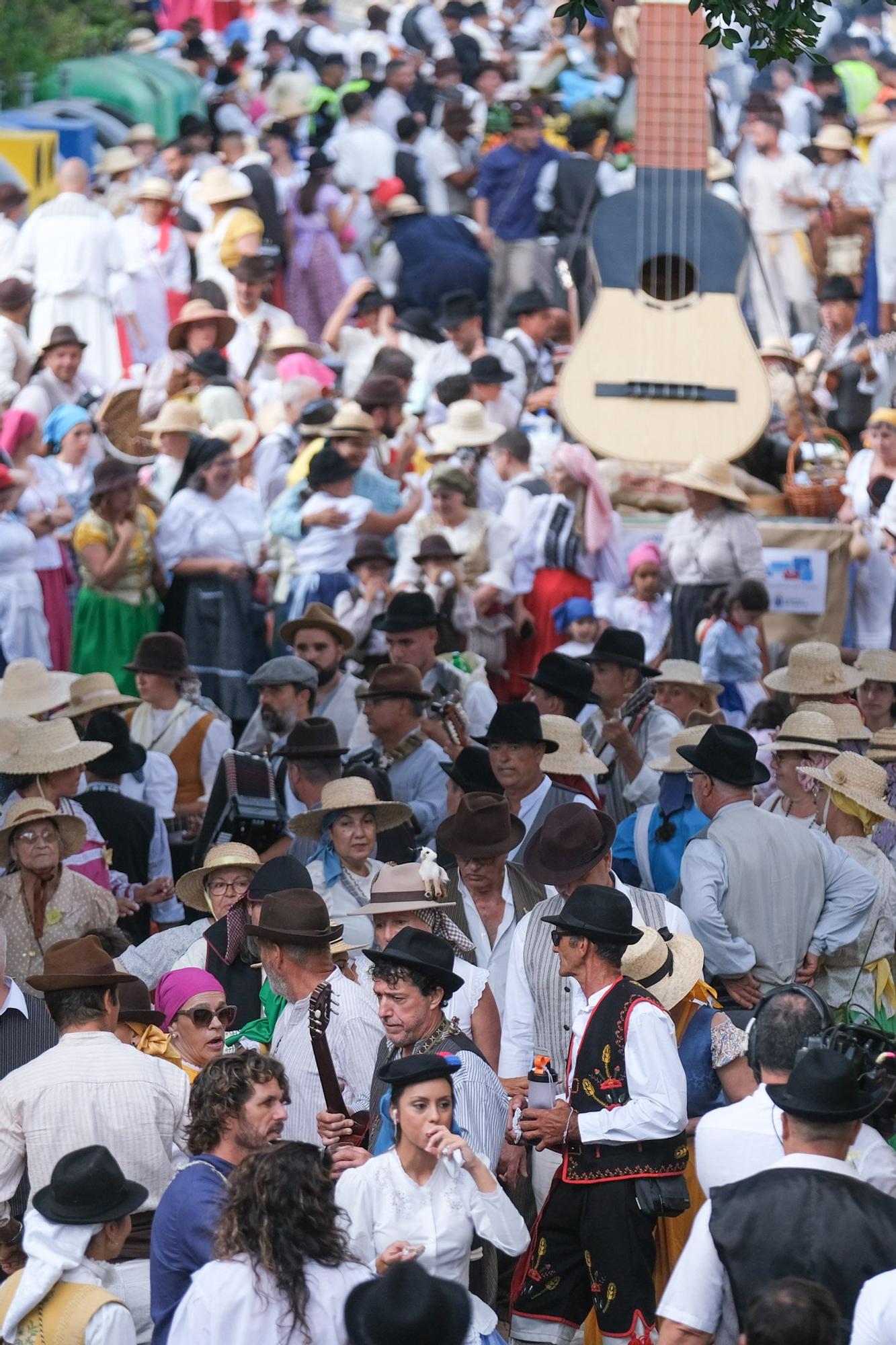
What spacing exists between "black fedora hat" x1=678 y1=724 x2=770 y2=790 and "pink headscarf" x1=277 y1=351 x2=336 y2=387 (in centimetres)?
789

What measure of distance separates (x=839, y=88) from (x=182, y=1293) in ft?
58.7

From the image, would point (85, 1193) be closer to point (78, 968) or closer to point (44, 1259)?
point (44, 1259)

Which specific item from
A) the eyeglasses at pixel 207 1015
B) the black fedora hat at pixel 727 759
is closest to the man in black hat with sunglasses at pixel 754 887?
the black fedora hat at pixel 727 759

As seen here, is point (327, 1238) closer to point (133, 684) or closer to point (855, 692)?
point (855, 692)

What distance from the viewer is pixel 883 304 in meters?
17.0

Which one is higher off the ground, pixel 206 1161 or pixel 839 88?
pixel 206 1161

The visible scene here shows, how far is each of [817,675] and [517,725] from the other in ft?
7.05

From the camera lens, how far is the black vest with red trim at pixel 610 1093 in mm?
5473

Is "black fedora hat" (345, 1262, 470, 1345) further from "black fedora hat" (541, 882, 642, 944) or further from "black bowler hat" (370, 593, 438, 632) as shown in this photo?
"black bowler hat" (370, 593, 438, 632)

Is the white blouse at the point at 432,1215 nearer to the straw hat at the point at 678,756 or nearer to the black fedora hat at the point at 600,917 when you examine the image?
the black fedora hat at the point at 600,917

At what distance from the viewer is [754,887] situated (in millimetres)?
6965

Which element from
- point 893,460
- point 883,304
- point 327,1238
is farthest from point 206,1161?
point 883,304

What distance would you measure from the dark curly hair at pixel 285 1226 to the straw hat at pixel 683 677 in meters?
5.10

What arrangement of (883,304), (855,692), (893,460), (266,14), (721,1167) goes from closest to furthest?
(721,1167) < (855,692) < (893,460) < (883,304) < (266,14)
